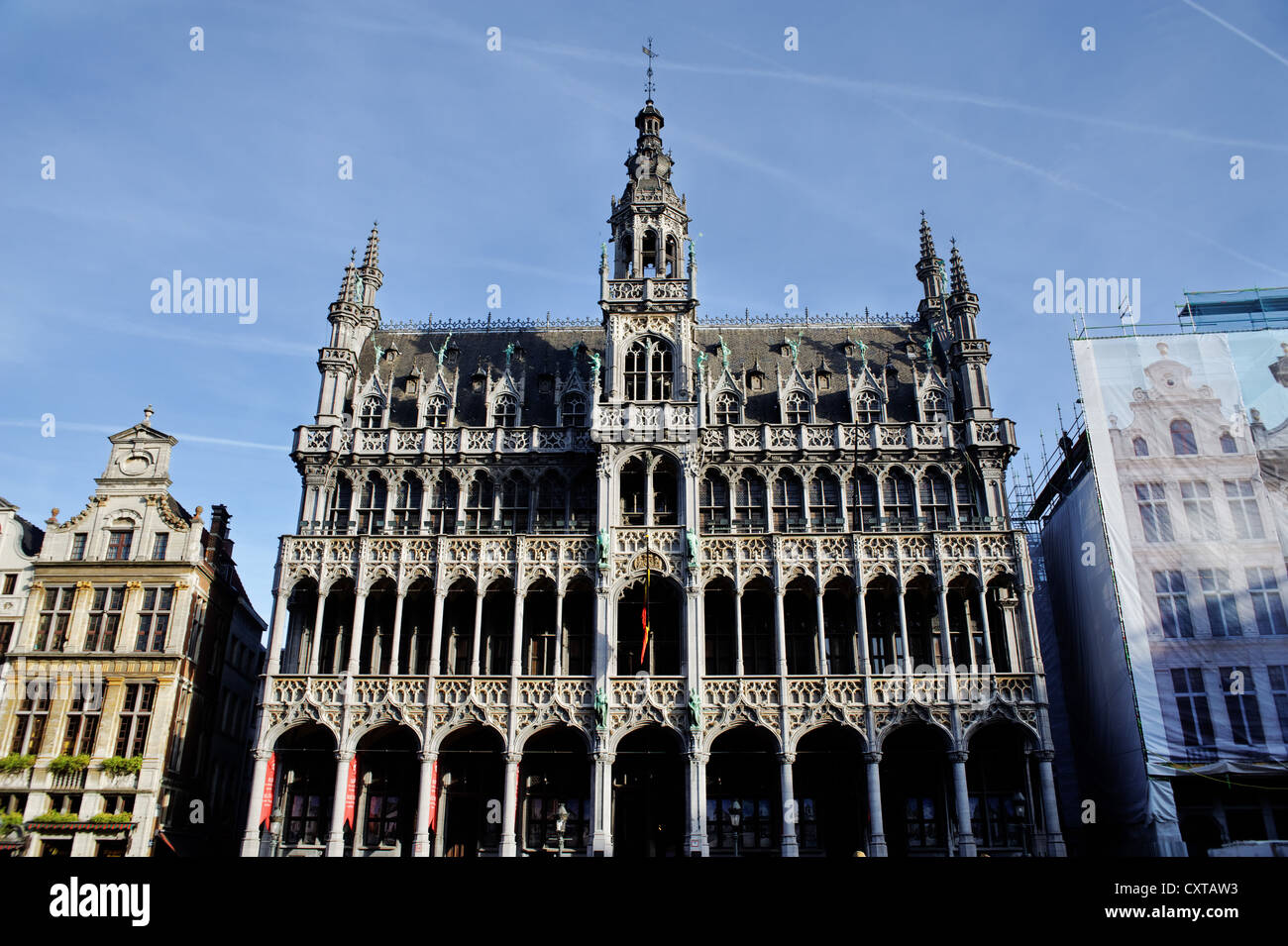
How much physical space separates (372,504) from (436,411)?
527 cm

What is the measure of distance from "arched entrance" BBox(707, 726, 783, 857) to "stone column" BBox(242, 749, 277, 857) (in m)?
16.8

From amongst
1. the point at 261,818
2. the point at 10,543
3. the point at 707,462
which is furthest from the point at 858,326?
the point at 10,543

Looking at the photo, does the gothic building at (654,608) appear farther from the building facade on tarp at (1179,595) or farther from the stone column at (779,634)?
the building facade on tarp at (1179,595)

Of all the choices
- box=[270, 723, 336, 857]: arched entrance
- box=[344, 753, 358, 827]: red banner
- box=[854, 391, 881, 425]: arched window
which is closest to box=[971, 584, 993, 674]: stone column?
box=[854, 391, 881, 425]: arched window

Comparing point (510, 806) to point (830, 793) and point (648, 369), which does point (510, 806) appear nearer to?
point (830, 793)

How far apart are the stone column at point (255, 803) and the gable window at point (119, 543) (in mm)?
12365

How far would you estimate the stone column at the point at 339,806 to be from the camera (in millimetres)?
35906

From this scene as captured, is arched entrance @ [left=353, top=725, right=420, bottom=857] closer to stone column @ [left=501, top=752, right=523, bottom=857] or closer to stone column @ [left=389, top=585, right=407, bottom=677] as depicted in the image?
stone column @ [left=389, top=585, right=407, bottom=677]

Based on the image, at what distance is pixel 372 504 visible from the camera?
4338 cm

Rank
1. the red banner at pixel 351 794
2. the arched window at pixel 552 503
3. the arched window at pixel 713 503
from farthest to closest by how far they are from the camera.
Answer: the arched window at pixel 552 503, the arched window at pixel 713 503, the red banner at pixel 351 794

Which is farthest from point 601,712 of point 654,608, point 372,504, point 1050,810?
point 1050,810

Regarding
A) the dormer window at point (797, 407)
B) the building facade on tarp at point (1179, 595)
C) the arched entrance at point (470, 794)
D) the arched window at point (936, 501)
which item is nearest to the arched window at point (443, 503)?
the arched entrance at point (470, 794)
